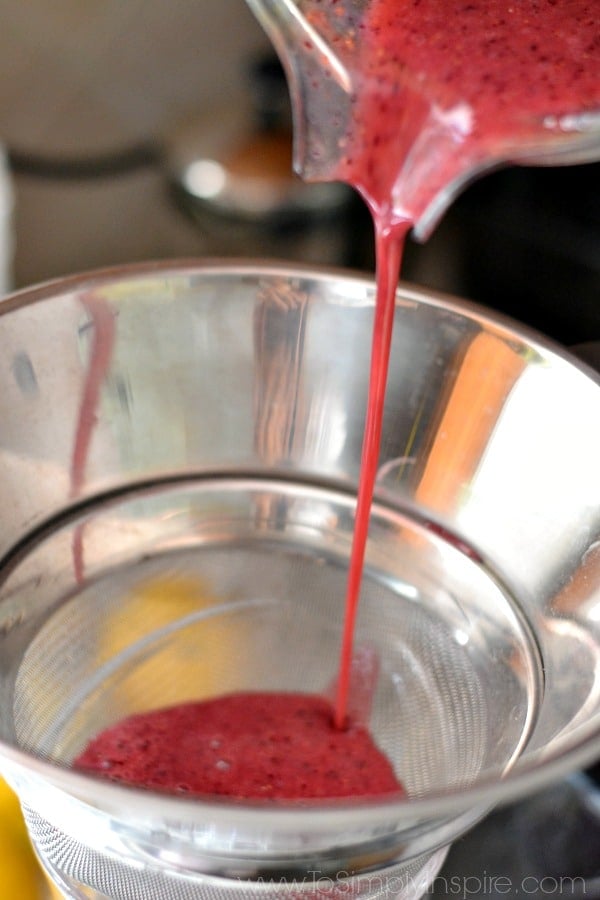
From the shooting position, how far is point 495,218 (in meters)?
1.25

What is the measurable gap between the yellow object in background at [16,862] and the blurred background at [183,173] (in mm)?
750

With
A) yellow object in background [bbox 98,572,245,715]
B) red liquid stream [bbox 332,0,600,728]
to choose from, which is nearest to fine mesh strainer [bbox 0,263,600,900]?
yellow object in background [bbox 98,572,245,715]

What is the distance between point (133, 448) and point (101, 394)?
0.05m

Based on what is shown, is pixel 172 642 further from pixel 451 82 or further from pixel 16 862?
pixel 451 82

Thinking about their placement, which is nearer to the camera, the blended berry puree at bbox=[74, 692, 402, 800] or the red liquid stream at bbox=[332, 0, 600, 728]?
the red liquid stream at bbox=[332, 0, 600, 728]

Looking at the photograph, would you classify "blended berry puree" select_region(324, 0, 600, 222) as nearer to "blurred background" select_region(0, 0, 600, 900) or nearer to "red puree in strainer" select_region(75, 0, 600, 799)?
"red puree in strainer" select_region(75, 0, 600, 799)

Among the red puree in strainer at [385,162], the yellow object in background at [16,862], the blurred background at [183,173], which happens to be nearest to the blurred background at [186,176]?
the blurred background at [183,173]

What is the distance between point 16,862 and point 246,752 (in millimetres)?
147

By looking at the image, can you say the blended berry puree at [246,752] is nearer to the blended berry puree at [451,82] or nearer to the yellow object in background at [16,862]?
the yellow object in background at [16,862]

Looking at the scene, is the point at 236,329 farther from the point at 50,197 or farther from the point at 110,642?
the point at 50,197

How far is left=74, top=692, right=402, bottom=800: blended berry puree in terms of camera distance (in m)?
0.62

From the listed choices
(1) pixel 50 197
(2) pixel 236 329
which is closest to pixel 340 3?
(2) pixel 236 329

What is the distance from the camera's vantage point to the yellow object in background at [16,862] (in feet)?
1.88

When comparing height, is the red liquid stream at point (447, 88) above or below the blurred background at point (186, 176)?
above
